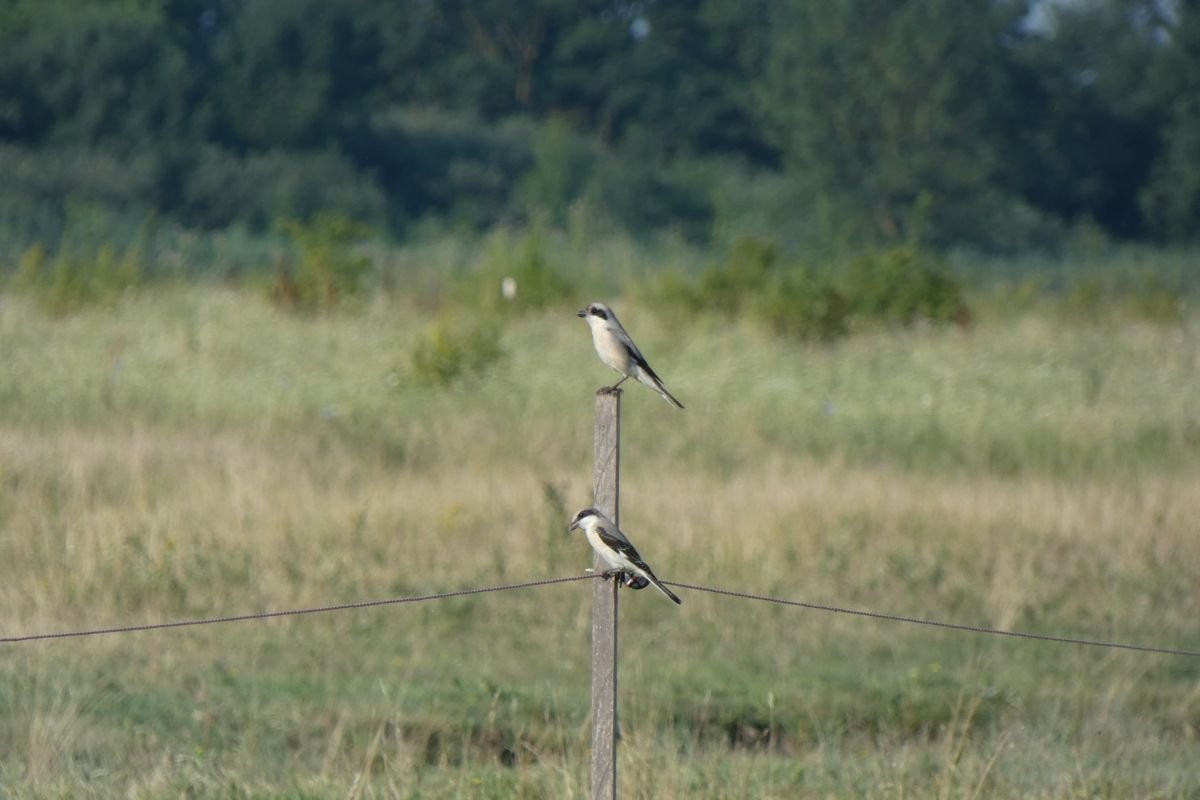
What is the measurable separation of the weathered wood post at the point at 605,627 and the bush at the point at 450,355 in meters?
11.9

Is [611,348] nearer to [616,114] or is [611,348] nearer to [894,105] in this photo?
[894,105]

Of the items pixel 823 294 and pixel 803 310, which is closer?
pixel 803 310

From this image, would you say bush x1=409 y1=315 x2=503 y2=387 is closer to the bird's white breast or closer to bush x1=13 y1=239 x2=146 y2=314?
bush x1=13 y1=239 x2=146 y2=314

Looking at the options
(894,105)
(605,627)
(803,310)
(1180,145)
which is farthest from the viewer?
(894,105)

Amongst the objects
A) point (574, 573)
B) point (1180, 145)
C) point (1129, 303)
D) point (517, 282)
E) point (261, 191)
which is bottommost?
point (574, 573)

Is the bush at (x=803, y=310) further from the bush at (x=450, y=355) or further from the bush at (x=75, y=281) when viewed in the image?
the bush at (x=75, y=281)

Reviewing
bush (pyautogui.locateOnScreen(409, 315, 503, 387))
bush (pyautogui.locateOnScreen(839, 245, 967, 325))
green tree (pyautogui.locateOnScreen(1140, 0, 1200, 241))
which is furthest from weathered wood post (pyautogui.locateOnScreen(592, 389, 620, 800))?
green tree (pyautogui.locateOnScreen(1140, 0, 1200, 241))

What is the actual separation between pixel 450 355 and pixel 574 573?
6639 millimetres

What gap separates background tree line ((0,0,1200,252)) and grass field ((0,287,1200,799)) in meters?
27.5

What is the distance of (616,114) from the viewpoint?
5516 cm

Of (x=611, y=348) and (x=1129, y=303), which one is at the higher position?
(x=1129, y=303)

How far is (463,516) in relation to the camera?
36.1ft

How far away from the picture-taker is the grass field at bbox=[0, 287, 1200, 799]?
6.83m

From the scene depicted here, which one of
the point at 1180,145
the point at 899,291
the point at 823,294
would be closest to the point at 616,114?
the point at 1180,145
